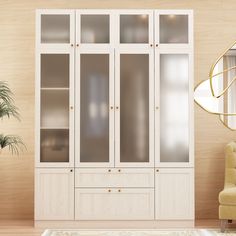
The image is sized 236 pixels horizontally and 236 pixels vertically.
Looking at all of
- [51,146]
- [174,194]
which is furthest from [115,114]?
[174,194]

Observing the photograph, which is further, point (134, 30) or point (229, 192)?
point (134, 30)

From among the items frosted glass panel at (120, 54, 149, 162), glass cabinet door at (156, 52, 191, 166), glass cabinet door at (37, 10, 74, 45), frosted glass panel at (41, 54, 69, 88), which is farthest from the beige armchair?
glass cabinet door at (37, 10, 74, 45)

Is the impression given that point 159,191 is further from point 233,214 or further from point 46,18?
point 46,18

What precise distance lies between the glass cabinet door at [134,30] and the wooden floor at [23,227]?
2033 millimetres

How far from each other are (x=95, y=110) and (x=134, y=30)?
94 cm

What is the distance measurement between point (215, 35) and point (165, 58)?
0.86 metres

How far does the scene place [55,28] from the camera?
485 centimetres

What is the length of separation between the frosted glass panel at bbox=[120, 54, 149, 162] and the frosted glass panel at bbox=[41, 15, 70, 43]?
653 millimetres

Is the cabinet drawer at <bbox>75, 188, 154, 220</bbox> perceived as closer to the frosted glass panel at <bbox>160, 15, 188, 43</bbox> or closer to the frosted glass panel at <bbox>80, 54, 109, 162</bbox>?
the frosted glass panel at <bbox>80, 54, 109, 162</bbox>

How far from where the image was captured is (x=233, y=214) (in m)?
4.43

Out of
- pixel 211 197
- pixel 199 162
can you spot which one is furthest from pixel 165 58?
pixel 211 197

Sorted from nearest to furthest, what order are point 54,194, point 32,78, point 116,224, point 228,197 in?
point 228,197, point 116,224, point 54,194, point 32,78

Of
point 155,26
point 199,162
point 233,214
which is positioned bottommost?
point 233,214

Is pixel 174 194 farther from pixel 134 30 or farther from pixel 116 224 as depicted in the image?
pixel 134 30
